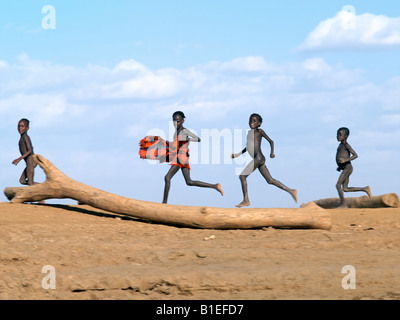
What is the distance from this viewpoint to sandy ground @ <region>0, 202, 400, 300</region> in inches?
271

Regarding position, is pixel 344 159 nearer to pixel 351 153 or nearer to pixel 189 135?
pixel 351 153

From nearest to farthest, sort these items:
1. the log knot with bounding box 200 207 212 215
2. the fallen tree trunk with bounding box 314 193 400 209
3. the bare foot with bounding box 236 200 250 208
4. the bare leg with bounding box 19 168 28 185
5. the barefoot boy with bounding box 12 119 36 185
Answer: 1. the log knot with bounding box 200 207 212 215
2. the bare foot with bounding box 236 200 250 208
3. the barefoot boy with bounding box 12 119 36 185
4. the bare leg with bounding box 19 168 28 185
5. the fallen tree trunk with bounding box 314 193 400 209

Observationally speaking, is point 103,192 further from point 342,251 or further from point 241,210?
point 342,251

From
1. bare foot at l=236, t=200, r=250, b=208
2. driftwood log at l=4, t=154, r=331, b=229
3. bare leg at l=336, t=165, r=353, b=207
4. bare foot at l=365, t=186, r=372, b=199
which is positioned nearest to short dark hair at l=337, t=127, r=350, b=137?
bare leg at l=336, t=165, r=353, b=207

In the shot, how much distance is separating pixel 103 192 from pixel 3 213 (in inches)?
84.3

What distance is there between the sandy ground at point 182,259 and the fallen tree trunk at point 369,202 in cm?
211

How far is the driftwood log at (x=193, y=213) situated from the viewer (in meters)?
11.1

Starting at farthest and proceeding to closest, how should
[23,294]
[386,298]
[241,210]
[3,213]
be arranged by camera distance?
[3,213], [241,210], [23,294], [386,298]

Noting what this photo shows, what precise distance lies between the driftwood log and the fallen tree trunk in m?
3.86

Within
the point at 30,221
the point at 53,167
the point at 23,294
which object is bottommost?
the point at 23,294

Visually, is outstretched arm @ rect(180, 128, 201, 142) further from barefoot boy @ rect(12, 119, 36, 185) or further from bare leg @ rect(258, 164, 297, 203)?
barefoot boy @ rect(12, 119, 36, 185)

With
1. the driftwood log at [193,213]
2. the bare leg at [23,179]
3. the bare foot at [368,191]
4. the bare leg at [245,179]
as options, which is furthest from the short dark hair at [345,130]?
the bare leg at [23,179]

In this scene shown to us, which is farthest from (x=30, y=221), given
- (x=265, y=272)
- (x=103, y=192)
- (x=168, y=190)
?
(x=265, y=272)

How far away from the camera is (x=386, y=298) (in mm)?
5973
